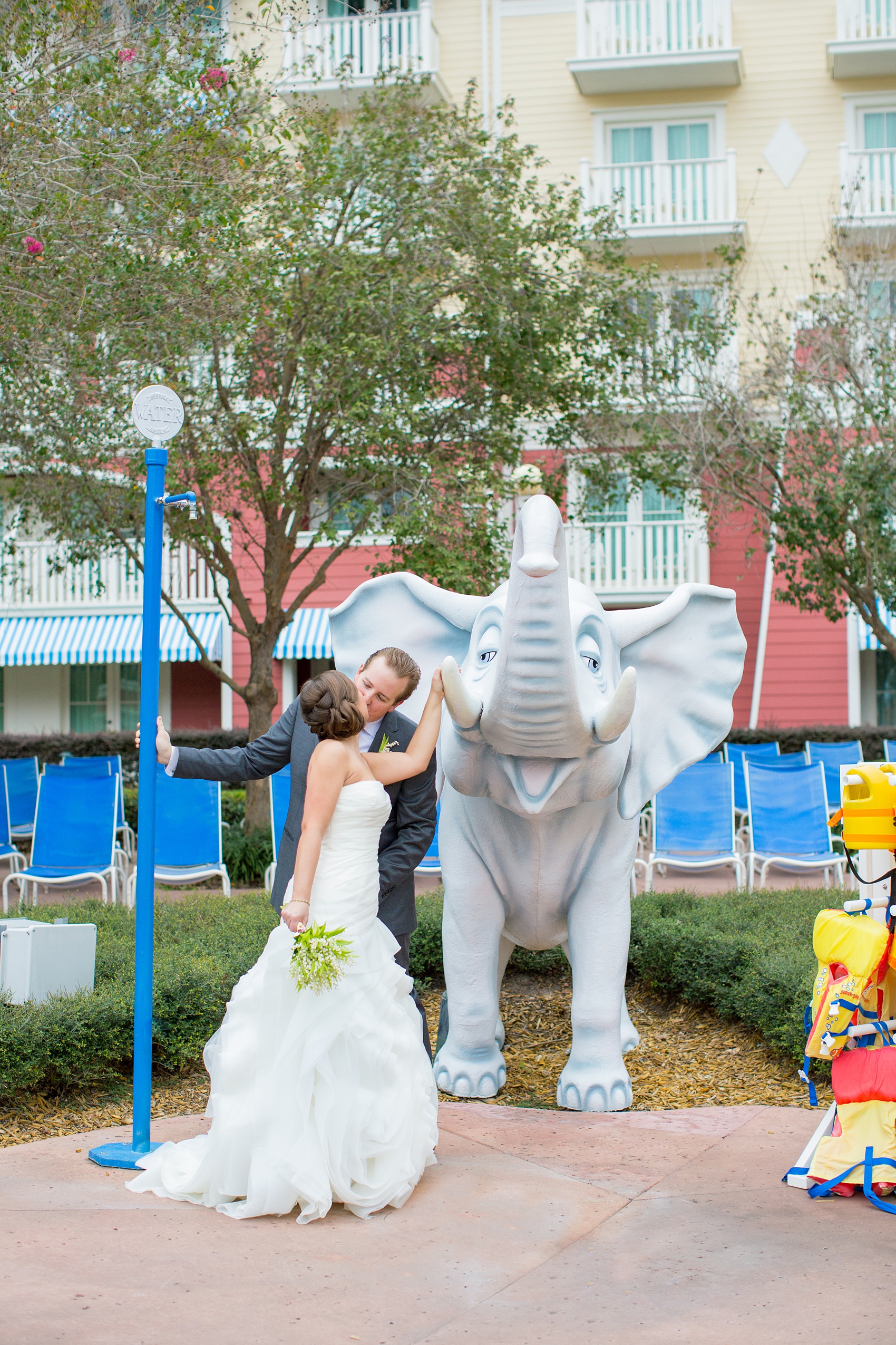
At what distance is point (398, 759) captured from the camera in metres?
3.94

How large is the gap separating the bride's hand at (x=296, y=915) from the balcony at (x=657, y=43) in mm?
18456

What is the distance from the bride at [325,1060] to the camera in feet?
11.3

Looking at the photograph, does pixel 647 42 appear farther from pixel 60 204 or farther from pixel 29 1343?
pixel 29 1343

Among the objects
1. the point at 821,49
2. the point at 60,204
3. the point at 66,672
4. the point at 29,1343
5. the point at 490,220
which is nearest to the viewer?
the point at 29,1343

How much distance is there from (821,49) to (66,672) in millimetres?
15461

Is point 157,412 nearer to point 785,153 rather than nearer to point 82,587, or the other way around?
point 82,587

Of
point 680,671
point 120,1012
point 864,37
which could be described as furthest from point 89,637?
point 680,671

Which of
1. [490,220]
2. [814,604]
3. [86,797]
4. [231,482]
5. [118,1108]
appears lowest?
[118,1108]

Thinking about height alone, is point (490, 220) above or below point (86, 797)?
above

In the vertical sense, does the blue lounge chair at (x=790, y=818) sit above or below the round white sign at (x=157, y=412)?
below

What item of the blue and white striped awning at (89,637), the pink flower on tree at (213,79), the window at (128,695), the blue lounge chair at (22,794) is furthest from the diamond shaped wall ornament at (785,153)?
the blue lounge chair at (22,794)

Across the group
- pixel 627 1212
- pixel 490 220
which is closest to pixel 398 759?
pixel 627 1212

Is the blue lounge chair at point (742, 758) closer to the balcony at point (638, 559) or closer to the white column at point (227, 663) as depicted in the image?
the balcony at point (638, 559)

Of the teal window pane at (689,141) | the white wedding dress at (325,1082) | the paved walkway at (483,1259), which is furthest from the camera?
the teal window pane at (689,141)
